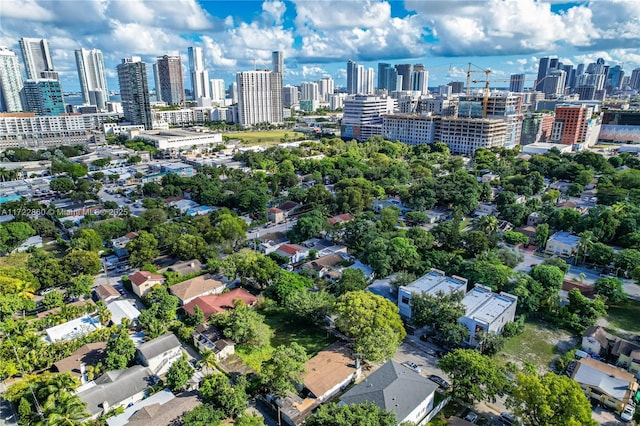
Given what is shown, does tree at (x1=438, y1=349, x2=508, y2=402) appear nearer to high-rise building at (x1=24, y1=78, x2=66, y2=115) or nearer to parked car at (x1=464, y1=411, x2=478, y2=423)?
parked car at (x1=464, y1=411, x2=478, y2=423)

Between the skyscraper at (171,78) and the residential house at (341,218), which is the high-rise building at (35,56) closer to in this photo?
the skyscraper at (171,78)

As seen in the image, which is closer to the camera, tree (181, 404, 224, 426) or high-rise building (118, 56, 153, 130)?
tree (181, 404, 224, 426)

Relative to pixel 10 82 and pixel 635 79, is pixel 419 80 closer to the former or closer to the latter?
pixel 635 79

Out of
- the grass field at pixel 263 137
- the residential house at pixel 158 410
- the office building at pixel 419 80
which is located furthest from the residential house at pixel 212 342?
the office building at pixel 419 80

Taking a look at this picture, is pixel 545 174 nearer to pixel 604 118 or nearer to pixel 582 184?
pixel 582 184

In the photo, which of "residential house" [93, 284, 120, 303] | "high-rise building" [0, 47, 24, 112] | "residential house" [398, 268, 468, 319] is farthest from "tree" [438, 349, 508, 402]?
"high-rise building" [0, 47, 24, 112]

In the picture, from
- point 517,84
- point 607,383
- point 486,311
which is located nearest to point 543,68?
point 517,84
